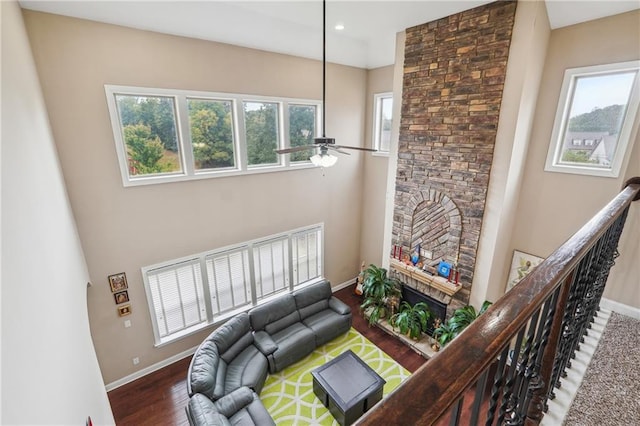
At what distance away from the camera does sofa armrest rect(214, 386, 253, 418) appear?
3.89m

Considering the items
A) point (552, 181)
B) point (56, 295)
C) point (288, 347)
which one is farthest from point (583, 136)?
point (56, 295)

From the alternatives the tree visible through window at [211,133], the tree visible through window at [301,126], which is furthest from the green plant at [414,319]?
the tree visible through window at [211,133]

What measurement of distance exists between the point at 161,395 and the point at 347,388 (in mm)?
3136

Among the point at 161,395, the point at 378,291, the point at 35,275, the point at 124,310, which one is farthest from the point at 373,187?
the point at 35,275

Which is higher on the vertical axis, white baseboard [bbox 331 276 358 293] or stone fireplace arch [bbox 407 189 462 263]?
stone fireplace arch [bbox 407 189 462 263]

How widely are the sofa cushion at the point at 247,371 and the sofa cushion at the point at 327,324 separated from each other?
1.14 m

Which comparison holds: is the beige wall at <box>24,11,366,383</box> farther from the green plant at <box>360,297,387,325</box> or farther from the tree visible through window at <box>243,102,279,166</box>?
the green plant at <box>360,297,387,325</box>

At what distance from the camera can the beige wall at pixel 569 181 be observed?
3.85m

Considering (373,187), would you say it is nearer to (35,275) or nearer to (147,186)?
(147,186)

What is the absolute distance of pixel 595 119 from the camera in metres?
4.21

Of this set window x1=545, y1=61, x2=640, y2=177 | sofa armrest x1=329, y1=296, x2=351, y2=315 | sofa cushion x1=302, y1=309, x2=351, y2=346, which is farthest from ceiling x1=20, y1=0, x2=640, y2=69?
sofa cushion x1=302, y1=309, x2=351, y2=346

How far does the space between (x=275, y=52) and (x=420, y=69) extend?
8.73 feet

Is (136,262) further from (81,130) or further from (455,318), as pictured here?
(455,318)

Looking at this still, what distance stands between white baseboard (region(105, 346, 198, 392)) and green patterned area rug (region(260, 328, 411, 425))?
5.80 ft
